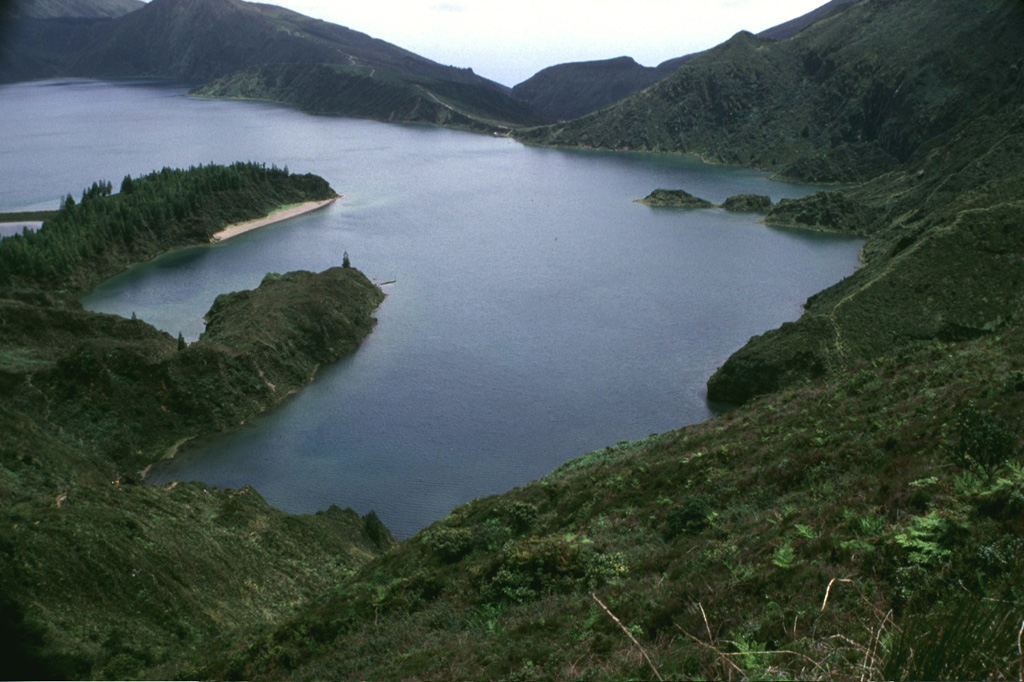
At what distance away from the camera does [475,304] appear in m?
60.1

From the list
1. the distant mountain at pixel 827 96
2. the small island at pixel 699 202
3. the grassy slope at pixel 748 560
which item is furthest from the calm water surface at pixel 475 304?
the distant mountain at pixel 827 96

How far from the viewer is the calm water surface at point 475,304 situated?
122 ft

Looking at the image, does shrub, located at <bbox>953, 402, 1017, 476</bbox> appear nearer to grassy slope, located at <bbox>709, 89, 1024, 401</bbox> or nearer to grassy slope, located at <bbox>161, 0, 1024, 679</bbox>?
grassy slope, located at <bbox>161, 0, 1024, 679</bbox>

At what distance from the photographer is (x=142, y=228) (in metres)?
74.4

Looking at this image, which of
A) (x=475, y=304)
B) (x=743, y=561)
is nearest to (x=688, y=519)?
(x=743, y=561)

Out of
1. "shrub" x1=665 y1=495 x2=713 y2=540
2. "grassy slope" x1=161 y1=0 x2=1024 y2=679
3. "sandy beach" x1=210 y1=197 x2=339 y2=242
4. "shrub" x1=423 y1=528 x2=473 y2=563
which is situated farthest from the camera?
"sandy beach" x1=210 y1=197 x2=339 y2=242

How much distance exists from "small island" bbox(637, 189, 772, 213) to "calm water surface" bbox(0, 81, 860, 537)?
3.30m

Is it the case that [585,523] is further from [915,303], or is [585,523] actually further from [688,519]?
[915,303]

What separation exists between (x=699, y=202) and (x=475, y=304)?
52.4 meters

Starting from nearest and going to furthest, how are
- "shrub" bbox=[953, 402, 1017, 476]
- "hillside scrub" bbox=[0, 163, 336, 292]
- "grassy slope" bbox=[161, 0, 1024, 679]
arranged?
"grassy slope" bbox=[161, 0, 1024, 679] → "shrub" bbox=[953, 402, 1017, 476] → "hillside scrub" bbox=[0, 163, 336, 292]

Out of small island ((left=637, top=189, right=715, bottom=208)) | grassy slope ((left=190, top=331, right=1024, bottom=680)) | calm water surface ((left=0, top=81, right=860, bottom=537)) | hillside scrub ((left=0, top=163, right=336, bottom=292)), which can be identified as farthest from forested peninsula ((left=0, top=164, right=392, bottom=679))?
small island ((left=637, top=189, right=715, bottom=208))

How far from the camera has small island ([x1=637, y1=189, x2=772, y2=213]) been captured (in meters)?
99.8

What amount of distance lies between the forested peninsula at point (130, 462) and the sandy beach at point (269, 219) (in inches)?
369

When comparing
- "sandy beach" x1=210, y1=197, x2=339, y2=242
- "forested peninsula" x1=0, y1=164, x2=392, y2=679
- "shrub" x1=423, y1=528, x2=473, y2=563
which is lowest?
"forested peninsula" x1=0, y1=164, x2=392, y2=679
